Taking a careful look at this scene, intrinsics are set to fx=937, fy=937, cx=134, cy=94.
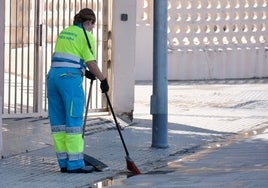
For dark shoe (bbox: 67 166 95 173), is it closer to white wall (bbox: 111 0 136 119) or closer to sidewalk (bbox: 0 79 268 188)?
sidewalk (bbox: 0 79 268 188)

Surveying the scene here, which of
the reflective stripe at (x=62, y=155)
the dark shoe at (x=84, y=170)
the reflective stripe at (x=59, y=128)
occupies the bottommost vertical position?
the dark shoe at (x=84, y=170)

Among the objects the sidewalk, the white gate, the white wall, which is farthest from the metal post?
the white gate

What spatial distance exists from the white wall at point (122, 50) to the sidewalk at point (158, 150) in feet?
1.41

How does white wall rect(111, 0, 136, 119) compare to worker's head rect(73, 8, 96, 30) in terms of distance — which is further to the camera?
white wall rect(111, 0, 136, 119)

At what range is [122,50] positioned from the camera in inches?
606

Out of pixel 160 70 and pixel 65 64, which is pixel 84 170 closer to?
pixel 65 64

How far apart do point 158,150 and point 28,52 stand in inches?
141

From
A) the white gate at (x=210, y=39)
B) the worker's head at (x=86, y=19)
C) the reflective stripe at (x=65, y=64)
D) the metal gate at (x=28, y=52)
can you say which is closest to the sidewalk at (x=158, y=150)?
the metal gate at (x=28, y=52)

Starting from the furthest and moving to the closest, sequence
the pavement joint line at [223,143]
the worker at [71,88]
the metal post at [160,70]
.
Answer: the metal post at [160,70] → the pavement joint line at [223,143] → the worker at [71,88]

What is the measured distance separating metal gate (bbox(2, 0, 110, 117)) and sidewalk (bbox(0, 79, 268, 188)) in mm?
383

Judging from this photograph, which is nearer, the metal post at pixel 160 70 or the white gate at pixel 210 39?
the metal post at pixel 160 70

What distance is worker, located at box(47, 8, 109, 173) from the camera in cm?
1032

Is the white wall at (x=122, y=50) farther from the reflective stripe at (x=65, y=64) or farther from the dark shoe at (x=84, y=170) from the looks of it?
the reflective stripe at (x=65, y=64)

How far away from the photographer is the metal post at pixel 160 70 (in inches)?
488
